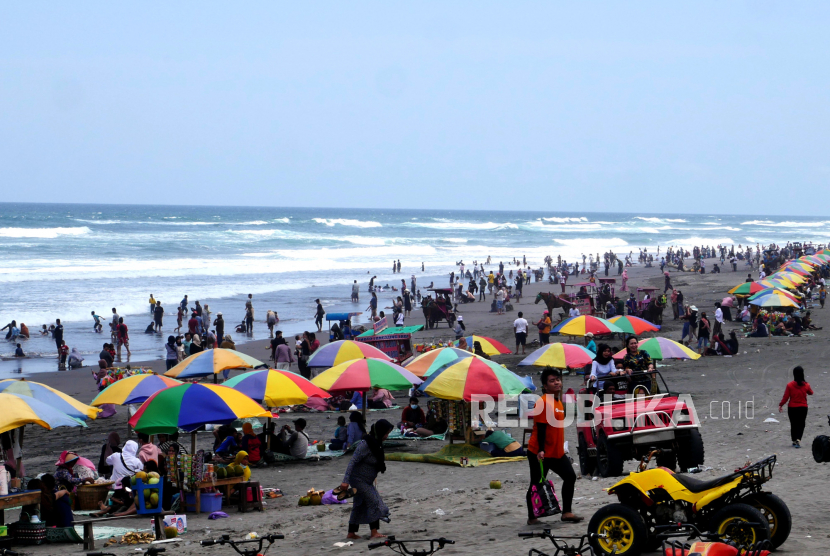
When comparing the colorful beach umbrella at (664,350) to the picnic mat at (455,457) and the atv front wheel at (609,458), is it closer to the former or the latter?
the picnic mat at (455,457)

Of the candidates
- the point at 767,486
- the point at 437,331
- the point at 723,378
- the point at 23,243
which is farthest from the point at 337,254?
the point at 767,486

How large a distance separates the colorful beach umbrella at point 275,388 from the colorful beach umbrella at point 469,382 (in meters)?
1.54

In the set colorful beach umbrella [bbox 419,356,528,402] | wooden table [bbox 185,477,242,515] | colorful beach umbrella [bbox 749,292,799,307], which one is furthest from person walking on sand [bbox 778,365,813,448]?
colorful beach umbrella [bbox 749,292,799,307]

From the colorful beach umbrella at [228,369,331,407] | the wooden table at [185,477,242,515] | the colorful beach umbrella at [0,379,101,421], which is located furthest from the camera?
the colorful beach umbrella at [228,369,331,407]

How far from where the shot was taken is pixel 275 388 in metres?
11.3

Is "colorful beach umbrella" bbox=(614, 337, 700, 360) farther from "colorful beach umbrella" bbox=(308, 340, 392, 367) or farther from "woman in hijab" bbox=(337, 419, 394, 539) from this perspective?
"woman in hijab" bbox=(337, 419, 394, 539)

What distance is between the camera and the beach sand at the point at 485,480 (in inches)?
292

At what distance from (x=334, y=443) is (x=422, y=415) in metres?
1.67

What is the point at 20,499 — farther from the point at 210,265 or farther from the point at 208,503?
the point at 210,265

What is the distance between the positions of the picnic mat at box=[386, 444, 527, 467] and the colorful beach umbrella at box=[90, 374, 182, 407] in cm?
343

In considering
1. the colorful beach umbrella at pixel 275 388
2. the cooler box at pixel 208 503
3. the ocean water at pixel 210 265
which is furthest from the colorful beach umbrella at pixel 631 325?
the ocean water at pixel 210 265

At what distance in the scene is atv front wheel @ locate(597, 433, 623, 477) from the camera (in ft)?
25.8

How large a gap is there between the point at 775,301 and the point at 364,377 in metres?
15.1

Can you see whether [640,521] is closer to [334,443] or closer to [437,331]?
[334,443]
